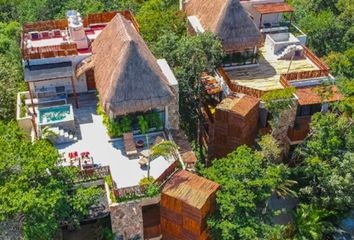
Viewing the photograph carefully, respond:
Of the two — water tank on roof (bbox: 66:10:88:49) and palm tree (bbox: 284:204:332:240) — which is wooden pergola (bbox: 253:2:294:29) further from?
palm tree (bbox: 284:204:332:240)

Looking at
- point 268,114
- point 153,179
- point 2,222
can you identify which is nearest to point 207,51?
point 268,114

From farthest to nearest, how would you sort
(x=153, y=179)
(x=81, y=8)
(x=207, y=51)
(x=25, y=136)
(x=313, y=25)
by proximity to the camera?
(x=81, y=8)
(x=313, y=25)
(x=207, y=51)
(x=25, y=136)
(x=153, y=179)

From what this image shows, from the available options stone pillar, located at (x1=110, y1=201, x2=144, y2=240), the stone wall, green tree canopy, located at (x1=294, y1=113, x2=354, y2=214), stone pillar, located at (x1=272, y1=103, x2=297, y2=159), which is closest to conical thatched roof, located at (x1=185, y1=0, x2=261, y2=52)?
stone pillar, located at (x1=272, y1=103, x2=297, y2=159)

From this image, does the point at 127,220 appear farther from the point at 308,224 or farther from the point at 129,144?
the point at 308,224

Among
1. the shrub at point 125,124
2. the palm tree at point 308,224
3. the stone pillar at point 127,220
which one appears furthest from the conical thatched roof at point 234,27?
the stone pillar at point 127,220

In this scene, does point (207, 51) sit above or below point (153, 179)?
above

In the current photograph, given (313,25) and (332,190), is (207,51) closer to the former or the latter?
(332,190)

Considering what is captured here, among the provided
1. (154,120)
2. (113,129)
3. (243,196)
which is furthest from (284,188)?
(113,129)
